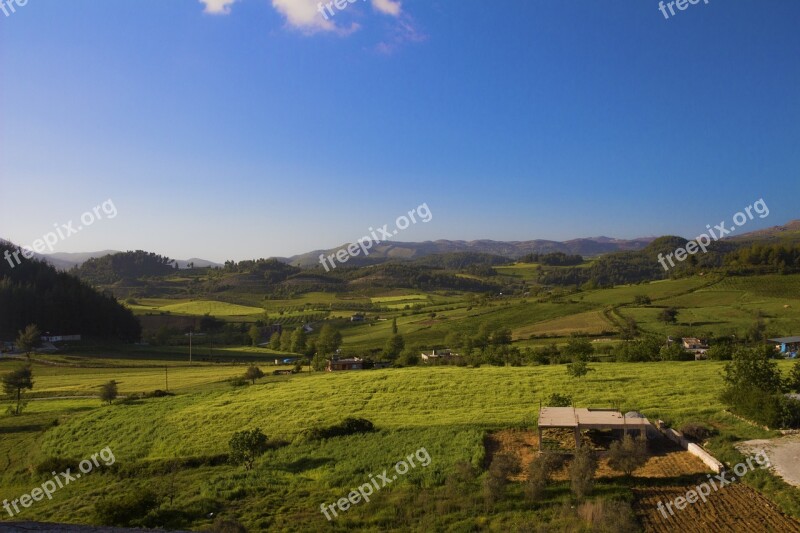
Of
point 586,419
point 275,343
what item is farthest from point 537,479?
point 275,343

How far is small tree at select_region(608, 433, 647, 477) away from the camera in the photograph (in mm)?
18938

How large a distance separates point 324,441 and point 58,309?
104224 millimetres

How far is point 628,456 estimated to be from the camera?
19094 millimetres

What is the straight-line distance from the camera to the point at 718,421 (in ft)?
84.2

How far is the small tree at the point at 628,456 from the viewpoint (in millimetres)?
18938

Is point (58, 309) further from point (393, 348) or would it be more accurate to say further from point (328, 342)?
point (393, 348)

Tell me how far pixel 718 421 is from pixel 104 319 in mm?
117068

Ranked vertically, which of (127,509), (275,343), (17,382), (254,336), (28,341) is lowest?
(275,343)

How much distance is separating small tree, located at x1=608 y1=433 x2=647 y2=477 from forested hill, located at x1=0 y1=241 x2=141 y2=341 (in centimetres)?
11098

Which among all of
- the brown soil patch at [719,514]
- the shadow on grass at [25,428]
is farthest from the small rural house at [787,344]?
the shadow on grass at [25,428]

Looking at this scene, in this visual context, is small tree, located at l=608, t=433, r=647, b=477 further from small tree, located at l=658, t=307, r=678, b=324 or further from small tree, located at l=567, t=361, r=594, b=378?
small tree, located at l=658, t=307, r=678, b=324

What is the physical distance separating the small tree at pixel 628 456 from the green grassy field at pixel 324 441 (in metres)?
4.12

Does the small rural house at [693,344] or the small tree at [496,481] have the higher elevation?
the small tree at [496,481]

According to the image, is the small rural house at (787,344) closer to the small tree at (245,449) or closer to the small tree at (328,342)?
the small tree at (245,449)
